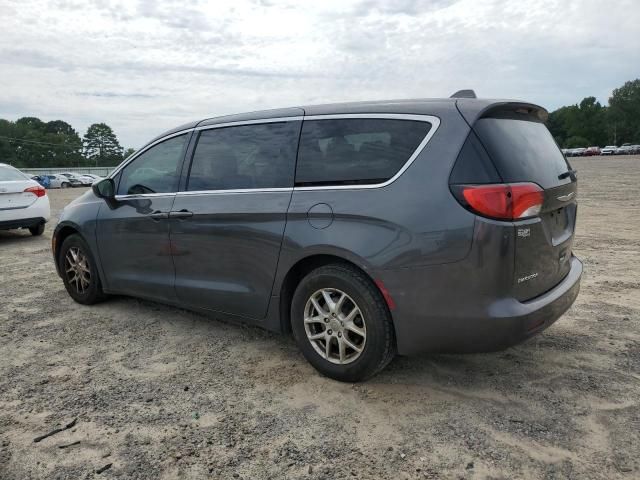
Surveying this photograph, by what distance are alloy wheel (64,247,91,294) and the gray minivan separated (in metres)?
1.26

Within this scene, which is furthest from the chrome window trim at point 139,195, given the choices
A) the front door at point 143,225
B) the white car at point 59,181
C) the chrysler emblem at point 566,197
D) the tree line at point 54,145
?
the tree line at point 54,145

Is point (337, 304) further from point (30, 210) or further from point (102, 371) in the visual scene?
point (30, 210)

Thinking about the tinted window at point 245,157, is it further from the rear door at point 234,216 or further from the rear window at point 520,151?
the rear window at point 520,151

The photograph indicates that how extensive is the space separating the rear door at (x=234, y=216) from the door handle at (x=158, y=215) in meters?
0.10

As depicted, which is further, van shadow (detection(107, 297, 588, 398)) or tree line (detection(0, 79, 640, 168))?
tree line (detection(0, 79, 640, 168))

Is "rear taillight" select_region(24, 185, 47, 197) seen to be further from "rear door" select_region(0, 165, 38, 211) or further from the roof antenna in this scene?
the roof antenna

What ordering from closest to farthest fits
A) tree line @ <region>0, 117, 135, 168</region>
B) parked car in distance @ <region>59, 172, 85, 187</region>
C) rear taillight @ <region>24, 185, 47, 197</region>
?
rear taillight @ <region>24, 185, 47, 197</region> → parked car in distance @ <region>59, 172, 85, 187</region> → tree line @ <region>0, 117, 135, 168</region>

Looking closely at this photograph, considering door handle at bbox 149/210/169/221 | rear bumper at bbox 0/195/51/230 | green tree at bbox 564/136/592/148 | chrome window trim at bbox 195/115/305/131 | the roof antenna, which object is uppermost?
green tree at bbox 564/136/592/148

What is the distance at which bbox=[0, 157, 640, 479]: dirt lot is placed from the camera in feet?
8.17

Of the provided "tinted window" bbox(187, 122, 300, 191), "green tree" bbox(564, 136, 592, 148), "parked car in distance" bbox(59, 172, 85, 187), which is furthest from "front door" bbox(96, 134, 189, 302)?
"green tree" bbox(564, 136, 592, 148)

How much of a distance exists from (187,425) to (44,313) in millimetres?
2832

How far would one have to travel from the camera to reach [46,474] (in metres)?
2.47

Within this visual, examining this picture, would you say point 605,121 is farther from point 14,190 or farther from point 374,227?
point 374,227

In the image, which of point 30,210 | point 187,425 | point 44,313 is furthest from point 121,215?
point 30,210
